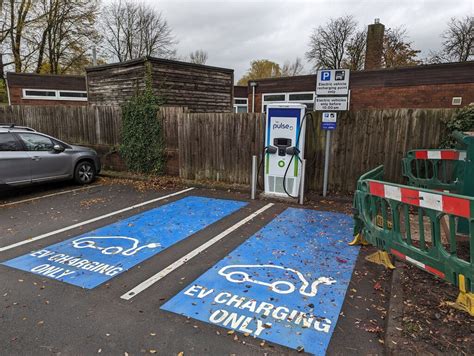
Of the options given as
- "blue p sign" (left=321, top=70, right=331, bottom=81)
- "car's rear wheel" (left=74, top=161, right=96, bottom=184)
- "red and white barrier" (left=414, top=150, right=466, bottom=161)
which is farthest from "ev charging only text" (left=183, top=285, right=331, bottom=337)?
"car's rear wheel" (left=74, top=161, right=96, bottom=184)

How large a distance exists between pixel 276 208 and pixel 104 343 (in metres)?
4.51

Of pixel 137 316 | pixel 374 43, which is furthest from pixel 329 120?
pixel 374 43

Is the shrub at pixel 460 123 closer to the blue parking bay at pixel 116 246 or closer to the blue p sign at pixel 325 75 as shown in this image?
the blue p sign at pixel 325 75

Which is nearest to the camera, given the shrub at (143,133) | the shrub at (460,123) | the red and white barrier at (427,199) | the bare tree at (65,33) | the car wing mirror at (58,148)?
the red and white barrier at (427,199)

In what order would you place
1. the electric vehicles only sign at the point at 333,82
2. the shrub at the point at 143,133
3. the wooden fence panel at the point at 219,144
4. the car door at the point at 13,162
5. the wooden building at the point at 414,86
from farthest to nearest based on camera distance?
the wooden building at the point at 414,86
the shrub at the point at 143,133
the wooden fence panel at the point at 219,144
the car door at the point at 13,162
the electric vehicles only sign at the point at 333,82

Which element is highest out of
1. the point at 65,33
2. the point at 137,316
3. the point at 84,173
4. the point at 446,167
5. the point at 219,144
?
the point at 65,33

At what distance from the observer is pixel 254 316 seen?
2.95 metres

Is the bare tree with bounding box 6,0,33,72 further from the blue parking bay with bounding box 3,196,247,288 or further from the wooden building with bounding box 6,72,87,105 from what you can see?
the blue parking bay with bounding box 3,196,247,288

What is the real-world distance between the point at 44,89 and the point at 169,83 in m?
16.3

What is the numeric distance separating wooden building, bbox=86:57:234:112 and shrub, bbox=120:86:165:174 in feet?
1.95

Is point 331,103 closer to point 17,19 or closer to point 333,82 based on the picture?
point 333,82

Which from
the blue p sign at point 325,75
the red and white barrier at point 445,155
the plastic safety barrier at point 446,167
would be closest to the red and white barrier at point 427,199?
the plastic safety barrier at point 446,167

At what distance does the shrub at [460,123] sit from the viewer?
227 inches

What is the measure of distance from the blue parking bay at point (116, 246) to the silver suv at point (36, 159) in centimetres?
362
